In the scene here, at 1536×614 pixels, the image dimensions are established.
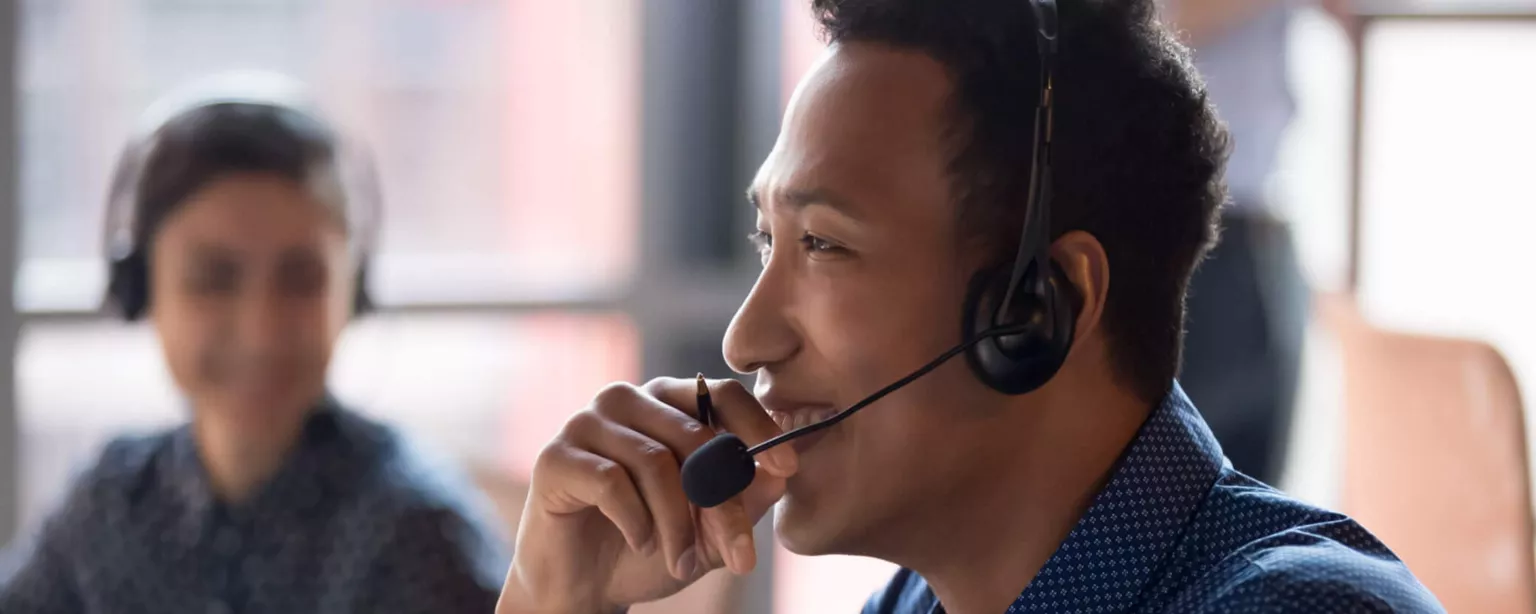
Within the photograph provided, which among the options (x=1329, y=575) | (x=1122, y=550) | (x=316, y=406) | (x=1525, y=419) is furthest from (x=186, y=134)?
(x=1525, y=419)

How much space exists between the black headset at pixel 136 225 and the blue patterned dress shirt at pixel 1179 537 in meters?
0.99

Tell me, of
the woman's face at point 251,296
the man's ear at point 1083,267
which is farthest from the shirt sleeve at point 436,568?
the man's ear at point 1083,267

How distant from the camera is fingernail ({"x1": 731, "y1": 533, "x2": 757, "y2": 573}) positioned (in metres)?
0.96

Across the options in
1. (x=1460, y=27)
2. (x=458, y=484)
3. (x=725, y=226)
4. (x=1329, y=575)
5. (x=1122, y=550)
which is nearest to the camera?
(x=1329, y=575)

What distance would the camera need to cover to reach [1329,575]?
2.74 ft

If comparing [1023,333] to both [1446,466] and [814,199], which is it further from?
[1446,466]

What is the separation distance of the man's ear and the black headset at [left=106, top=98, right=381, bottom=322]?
3.15 ft

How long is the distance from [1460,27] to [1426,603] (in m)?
2.69

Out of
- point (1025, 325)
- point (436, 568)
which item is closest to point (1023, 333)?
point (1025, 325)

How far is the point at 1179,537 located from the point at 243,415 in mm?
1073

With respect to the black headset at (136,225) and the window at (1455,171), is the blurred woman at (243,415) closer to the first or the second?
the black headset at (136,225)

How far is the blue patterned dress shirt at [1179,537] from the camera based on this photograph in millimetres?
894

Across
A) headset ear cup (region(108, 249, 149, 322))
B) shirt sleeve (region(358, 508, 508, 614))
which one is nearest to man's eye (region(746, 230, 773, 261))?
shirt sleeve (region(358, 508, 508, 614))

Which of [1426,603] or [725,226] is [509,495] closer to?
[725,226]
